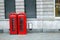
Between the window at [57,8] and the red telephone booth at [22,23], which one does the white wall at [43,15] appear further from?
the red telephone booth at [22,23]

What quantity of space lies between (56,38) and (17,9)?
11.7ft

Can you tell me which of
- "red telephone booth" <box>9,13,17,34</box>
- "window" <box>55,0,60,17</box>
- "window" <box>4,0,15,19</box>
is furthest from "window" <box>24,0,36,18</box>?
"window" <box>55,0,60,17</box>

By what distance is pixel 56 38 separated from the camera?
11.2 m

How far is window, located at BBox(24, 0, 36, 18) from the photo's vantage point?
13.4 metres

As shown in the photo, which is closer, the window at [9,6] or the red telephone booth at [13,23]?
the red telephone booth at [13,23]

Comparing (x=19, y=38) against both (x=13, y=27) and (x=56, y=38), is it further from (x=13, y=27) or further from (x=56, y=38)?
(x=56, y=38)

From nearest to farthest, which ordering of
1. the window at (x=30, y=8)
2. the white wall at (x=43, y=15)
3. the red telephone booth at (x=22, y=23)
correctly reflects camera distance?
the red telephone booth at (x=22, y=23)
the white wall at (x=43, y=15)
the window at (x=30, y=8)

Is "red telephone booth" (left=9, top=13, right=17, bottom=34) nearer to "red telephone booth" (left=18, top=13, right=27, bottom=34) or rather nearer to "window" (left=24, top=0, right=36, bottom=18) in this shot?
"red telephone booth" (left=18, top=13, right=27, bottom=34)

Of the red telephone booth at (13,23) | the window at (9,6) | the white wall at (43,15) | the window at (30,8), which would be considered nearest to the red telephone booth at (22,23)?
the red telephone booth at (13,23)

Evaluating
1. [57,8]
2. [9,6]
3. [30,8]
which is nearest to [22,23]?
[30,8]

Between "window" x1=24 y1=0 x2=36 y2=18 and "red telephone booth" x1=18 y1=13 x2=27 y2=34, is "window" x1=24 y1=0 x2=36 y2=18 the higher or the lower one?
the higher one

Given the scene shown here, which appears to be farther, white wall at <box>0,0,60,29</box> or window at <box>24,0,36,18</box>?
window at <box>24,0,36,18</box>

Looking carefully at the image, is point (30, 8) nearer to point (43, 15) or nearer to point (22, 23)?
point (43, 15)

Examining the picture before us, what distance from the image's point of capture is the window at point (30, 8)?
13.4 m
